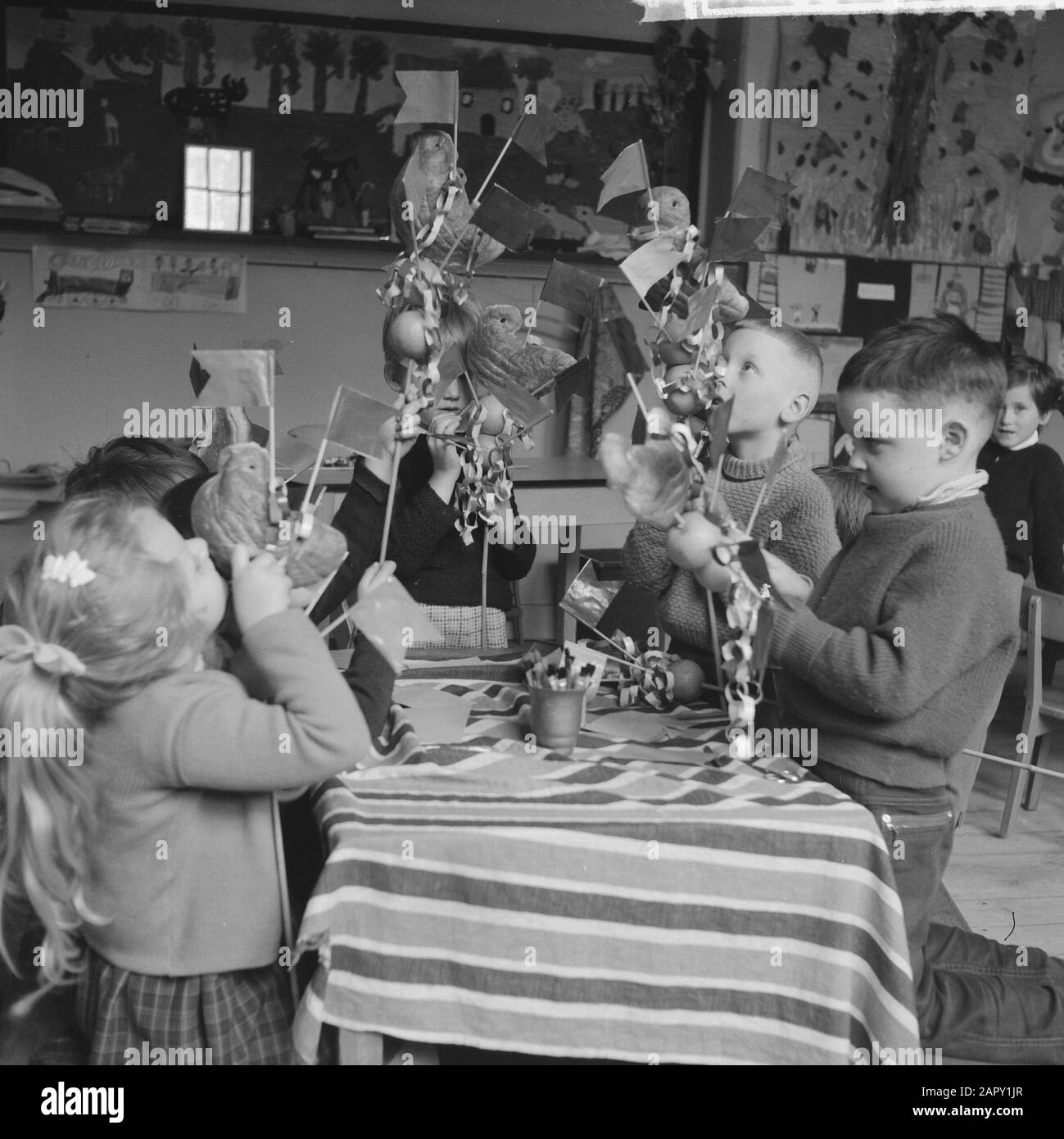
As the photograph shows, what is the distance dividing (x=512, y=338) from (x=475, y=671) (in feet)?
1.51

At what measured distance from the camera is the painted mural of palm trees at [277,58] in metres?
4.43

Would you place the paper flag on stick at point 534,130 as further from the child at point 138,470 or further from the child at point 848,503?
the child at point 848,503

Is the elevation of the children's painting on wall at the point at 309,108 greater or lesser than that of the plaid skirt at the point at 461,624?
greater

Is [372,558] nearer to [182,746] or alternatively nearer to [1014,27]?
[182,746]

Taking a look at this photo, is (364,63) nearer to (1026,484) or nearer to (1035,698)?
(1026,484)

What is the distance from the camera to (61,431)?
4484 millimetres

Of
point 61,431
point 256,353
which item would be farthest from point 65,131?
point 256,353

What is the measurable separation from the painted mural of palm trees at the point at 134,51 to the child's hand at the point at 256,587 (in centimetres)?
360

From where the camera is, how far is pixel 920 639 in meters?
1.34

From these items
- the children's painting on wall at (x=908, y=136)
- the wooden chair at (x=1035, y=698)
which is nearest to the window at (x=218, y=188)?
the children's painting on wall at (x=908, y=136)

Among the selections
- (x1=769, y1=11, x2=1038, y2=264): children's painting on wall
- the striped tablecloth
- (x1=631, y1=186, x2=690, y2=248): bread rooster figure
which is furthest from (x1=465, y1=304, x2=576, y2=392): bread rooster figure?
(x1=769, y1=11, x2=1038, y2=264): children's painting on wall

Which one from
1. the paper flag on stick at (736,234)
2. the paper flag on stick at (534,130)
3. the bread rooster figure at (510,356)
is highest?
the paper flag on stick at (534,130)

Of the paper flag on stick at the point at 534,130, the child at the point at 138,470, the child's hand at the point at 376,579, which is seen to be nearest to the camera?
the child's hand at the point at 376,579

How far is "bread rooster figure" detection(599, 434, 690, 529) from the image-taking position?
1285 mm
